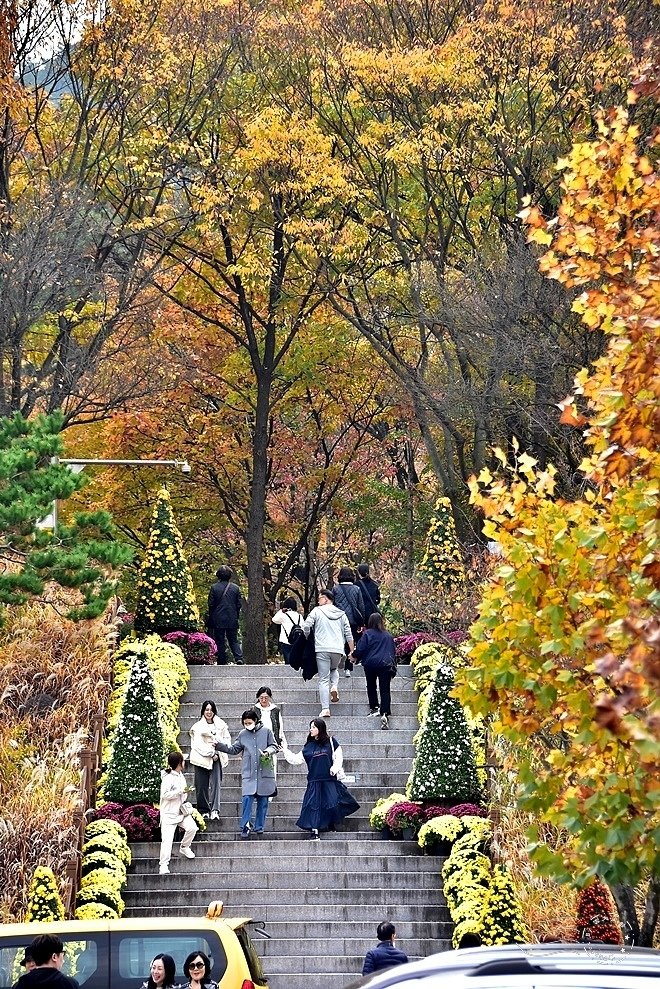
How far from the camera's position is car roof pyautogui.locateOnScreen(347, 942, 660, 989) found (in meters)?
5.19

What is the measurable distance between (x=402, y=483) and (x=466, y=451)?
9.87 m

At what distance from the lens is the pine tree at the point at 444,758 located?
19797 mm

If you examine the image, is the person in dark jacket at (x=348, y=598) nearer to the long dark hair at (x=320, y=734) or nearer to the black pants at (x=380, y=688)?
the black pants at (x=380, y=688)

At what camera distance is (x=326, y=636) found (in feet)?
76.4

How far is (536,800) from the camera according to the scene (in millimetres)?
10367

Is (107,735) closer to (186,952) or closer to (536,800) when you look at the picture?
(186,952)

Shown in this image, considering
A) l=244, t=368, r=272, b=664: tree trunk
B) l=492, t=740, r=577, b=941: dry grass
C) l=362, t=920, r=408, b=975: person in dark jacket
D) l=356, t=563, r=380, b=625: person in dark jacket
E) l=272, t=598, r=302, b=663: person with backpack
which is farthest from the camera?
l=244, t=368, r=272, b=664: tree trunk

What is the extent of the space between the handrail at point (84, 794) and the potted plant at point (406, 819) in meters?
3.78

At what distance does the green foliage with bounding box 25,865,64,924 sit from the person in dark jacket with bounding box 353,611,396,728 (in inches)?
331

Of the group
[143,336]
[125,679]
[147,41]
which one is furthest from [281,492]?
[125,679]

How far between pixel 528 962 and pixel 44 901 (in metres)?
10.9

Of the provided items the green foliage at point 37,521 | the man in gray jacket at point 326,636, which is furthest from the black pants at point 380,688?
the green foliage at point 37,521

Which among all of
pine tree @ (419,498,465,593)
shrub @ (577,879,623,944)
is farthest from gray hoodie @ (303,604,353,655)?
shrub @ (577,879,623,944)

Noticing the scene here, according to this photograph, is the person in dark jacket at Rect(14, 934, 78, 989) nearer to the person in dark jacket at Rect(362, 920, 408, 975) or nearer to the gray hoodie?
the person in dark jacket at Rect(362, 920, 408, 975)
